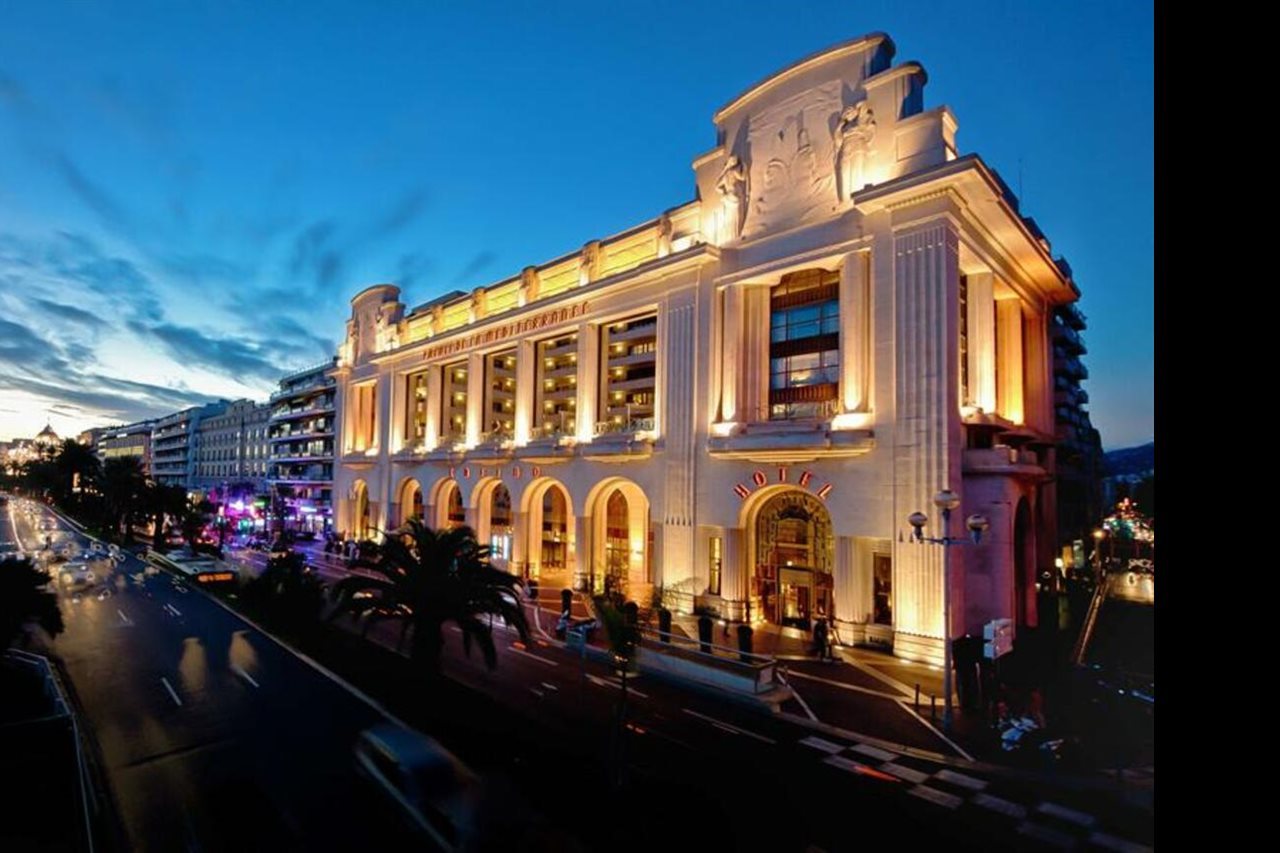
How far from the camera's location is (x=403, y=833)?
10.5m

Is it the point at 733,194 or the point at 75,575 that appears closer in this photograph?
the point at 733,194

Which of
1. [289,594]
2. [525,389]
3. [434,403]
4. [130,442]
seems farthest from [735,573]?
[130,442]

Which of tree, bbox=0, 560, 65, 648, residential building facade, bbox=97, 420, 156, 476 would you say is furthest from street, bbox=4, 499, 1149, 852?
residential building facade, bbox=97, 420, 156, 476

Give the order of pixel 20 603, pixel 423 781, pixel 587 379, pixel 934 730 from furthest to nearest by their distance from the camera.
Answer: pixel 587 379
pixel 20 603
pixel 934 730
pixel 423 781

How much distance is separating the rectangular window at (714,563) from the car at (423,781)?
17.8 metres

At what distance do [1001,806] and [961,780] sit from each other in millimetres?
1113

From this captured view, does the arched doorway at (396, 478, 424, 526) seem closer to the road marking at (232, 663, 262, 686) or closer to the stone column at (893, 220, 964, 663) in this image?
the road marking at (232, 663, 262, 686)

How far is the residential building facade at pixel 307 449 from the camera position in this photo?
6819cm

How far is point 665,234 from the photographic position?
32875mm

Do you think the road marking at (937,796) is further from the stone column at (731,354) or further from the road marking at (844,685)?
the stone column at (731,354)

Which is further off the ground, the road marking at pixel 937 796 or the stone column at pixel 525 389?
the stone column at pixel 525 389

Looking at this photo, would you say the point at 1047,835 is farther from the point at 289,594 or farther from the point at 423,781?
the point at 289,594

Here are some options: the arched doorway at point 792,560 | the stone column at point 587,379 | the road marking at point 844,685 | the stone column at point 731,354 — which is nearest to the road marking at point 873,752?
the road marking at point 844,685
